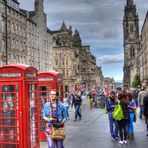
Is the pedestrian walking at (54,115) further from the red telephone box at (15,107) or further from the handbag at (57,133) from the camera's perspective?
the red telephone box at (15,107)

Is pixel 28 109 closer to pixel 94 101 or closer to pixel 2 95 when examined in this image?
pixel 2 95

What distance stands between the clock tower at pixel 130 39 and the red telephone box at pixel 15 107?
164 metres

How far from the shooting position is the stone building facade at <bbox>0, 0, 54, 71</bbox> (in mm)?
64812

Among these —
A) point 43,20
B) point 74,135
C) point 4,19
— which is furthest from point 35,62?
point 74,135

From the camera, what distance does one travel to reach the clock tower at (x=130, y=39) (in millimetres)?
178875

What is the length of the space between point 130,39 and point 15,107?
173615 millimetres

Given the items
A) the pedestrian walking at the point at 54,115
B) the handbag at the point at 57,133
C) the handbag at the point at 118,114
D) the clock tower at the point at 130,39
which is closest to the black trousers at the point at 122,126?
the handbag at the point at 118,114

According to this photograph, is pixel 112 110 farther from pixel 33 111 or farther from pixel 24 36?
pixel 24 36

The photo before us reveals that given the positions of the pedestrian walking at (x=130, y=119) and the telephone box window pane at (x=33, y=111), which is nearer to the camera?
the telephone box window pane at (x=33, y=111)

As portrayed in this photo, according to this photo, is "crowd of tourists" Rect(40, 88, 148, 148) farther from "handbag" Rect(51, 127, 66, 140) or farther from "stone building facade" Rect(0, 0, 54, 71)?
"stone building facade" Rect(0, 0, 54, 71)

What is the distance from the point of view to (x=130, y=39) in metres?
183

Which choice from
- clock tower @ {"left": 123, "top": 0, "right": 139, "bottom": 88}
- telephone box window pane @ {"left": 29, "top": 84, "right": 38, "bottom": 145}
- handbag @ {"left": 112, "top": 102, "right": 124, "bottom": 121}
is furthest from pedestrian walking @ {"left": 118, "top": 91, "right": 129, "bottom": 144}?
clock tower @ {"left": 123, "top": 0, "right": 139, "bottom": 88}

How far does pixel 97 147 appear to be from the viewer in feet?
45.7

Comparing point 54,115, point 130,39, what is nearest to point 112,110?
point 54,115
